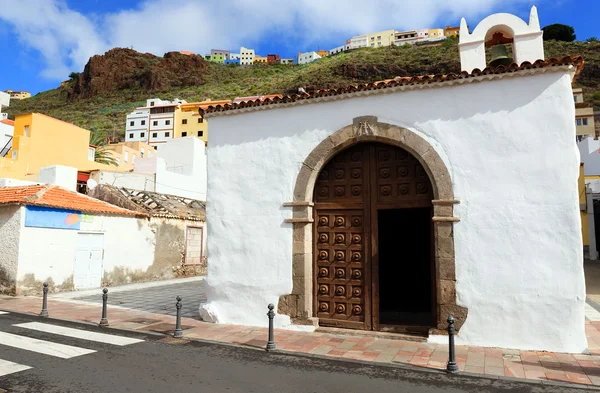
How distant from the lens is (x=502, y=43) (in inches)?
311

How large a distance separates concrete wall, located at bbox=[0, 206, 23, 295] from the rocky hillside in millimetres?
47062

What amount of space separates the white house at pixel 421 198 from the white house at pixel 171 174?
44.2 feet

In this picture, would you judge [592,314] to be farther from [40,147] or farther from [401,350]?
[40,147]

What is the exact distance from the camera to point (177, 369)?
17.4 ft

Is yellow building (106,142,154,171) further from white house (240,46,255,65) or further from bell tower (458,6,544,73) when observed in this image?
white house (240,46,255,65)

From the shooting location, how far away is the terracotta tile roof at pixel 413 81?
6.32m

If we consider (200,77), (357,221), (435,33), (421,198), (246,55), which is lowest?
(357,221)

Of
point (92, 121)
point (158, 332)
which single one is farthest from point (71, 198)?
point (92, 121)

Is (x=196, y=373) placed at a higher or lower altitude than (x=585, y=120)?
lower

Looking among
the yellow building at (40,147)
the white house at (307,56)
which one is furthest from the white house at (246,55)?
the yellow building at (40,147)

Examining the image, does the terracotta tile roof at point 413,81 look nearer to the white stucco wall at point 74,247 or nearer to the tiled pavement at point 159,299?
the tiled pavement at point 159,299


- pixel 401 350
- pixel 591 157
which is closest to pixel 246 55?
pixel 591 157

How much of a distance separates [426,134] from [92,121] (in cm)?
7171

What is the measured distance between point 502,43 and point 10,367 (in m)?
9.48
